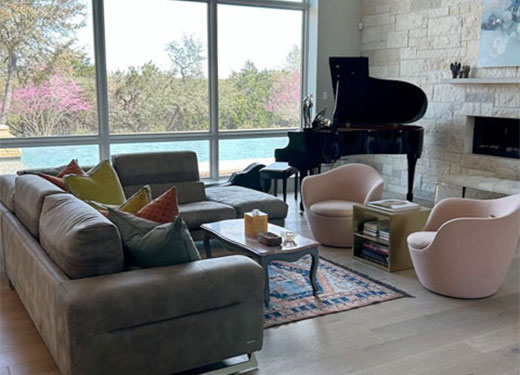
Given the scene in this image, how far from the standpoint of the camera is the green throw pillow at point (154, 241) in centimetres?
248

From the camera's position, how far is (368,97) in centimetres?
635

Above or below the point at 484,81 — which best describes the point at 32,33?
above

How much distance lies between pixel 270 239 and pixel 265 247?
66 mm

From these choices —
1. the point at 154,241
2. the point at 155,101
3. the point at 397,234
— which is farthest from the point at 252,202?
the point at 155,101

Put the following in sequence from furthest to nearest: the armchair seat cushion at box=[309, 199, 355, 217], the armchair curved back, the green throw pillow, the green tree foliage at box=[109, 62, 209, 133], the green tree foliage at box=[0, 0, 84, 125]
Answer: the green tree foliage at box=[109, 62, 209, 133]
the green tree foliage at box=[0, 0, 84, 125]
the armchair curved back
the armchair seat cushion at box=[309, 199, 355, 217]
the green throw pillow

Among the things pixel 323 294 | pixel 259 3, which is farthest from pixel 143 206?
pixel 259 3

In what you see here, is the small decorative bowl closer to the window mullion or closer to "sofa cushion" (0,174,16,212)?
"sofa cushion" (0,174,16,212)

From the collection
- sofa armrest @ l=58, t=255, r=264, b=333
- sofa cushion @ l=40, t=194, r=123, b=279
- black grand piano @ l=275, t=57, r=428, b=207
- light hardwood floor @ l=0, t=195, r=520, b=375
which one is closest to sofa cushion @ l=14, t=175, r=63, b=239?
sofa cushion @ l=40, t=194, r=123, b=279

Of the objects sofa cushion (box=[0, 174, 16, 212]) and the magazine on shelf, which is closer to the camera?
sofa cushion (box=[0, 174, 16, 212])

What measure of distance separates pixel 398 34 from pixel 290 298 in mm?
4932

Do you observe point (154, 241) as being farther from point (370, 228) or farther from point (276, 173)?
point (276, 173)

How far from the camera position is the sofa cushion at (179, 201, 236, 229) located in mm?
4430

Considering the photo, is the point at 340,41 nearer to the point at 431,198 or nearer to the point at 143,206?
the point at 431,198

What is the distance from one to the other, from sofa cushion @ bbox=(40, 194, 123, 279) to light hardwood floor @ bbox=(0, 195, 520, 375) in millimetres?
671
